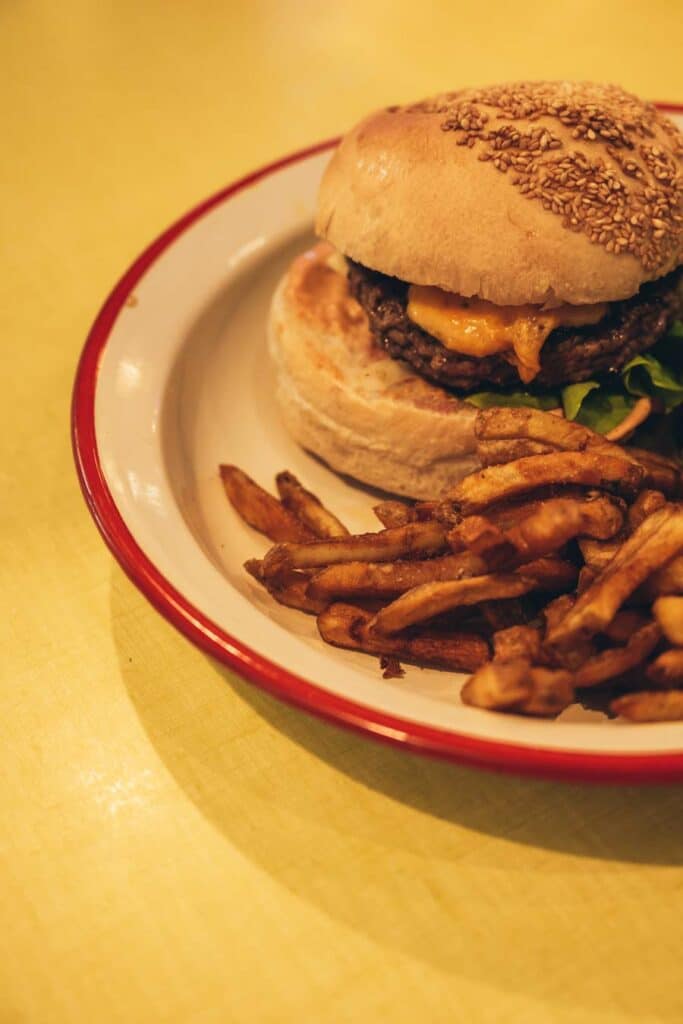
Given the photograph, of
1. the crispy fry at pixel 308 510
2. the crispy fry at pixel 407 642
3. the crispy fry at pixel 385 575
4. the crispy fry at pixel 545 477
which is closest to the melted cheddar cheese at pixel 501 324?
the crispy fry at pixel 545 477

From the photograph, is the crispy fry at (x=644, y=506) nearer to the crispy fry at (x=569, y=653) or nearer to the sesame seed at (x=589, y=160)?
the crispy fry at (x=569, y=653)

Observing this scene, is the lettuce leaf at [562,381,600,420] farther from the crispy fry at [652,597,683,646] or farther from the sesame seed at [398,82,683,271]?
the crispy fry at [652,597,683,646]

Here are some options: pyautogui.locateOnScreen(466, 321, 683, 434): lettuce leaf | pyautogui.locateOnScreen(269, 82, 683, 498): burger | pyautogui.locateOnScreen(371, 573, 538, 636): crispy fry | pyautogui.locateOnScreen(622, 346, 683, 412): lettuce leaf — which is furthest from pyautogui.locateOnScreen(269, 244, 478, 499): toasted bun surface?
pyautogui.locateOnScreen(371, 573, 538, 636): crispy fry

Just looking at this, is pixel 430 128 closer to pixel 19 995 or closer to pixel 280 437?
pixel 280 437

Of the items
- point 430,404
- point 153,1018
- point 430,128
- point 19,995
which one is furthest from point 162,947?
point 430,128

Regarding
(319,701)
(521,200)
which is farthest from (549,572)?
(521,200)

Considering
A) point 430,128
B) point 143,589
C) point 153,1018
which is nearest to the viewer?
point 153,1018
